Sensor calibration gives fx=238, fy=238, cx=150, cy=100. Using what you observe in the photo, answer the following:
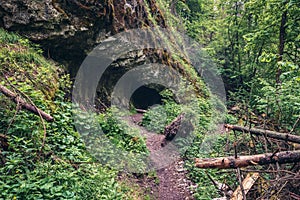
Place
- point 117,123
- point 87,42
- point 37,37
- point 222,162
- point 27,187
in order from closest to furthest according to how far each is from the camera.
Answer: point 27,187
point 222,162
point 37,37
point 117,123
point 87,42

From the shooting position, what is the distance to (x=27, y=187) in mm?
2680

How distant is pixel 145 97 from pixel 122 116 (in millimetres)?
4332

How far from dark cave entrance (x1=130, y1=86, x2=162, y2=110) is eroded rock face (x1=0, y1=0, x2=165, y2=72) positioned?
351 cm

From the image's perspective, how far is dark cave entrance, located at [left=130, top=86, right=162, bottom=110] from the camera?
10695mm

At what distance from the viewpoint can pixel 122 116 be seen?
6.91 meters

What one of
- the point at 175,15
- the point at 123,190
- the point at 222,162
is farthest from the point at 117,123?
the point at 175,15

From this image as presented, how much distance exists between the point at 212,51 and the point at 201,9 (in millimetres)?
6328

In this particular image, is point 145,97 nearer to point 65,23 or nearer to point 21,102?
point 65,23

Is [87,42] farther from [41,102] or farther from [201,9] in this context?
[201,9]

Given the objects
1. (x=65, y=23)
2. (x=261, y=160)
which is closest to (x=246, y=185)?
(x=261, y=160)

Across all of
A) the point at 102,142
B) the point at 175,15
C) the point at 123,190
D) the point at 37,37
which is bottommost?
A: the point at 123,190

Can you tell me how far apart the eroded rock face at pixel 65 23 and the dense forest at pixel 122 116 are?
2cm

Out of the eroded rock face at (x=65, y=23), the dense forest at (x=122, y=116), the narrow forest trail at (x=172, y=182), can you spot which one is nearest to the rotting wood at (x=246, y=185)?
the dense forest at (x=122, y=116)

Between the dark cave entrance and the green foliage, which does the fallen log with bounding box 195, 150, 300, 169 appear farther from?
the dark cave entrance
